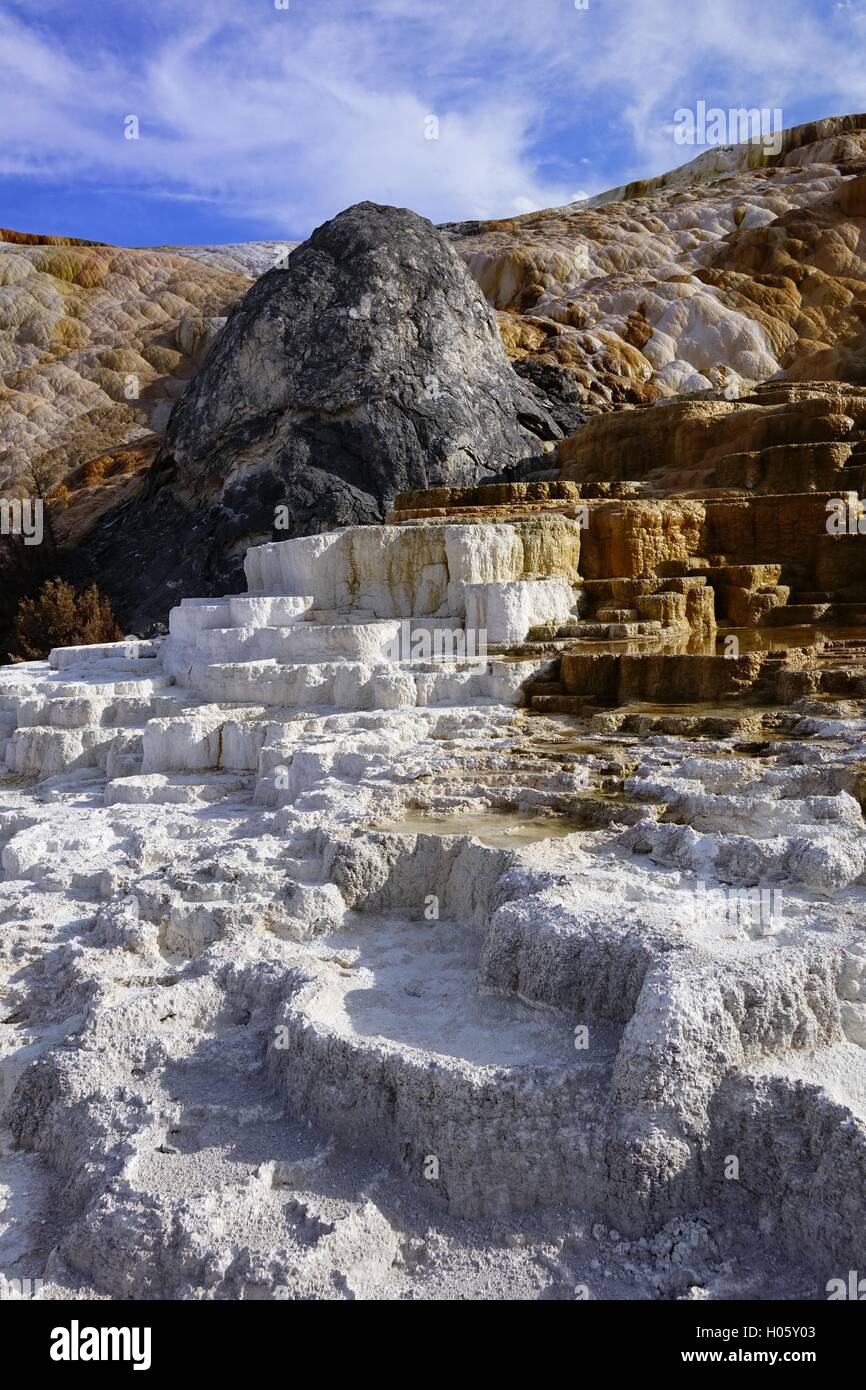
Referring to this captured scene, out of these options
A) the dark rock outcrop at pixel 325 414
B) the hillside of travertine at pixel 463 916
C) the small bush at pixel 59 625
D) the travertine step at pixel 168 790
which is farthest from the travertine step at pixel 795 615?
the dark rock outcrop at pixel 325 414

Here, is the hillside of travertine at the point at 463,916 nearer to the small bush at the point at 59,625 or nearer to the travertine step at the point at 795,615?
the travertine step at the point at 795,615

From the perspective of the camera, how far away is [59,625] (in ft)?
48.8

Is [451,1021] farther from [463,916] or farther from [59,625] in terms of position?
[59,625]

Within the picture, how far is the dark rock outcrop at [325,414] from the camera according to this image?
18.0m

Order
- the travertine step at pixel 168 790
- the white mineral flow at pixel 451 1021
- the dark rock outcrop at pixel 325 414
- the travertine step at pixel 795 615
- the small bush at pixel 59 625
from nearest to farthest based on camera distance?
1. the white mineral flow at pixel 451 1021
2. the travertine step at pixel 168 790
3. the travertine step at pixel 795 615
4. the small bush at pixel 59 625
5. the dark rock outcrop at pixel 325 414

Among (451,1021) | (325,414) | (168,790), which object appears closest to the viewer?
(451,1021)

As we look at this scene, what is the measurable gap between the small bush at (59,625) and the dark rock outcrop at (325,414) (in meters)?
2.33

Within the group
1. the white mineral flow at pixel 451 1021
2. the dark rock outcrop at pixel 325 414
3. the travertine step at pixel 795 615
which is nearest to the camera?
the white mineral flow at pixel 451 1021

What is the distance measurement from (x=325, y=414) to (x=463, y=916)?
15624mm

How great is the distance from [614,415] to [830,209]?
913 inches

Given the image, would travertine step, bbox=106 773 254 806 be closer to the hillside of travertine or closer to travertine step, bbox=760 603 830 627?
the hillside of travertine

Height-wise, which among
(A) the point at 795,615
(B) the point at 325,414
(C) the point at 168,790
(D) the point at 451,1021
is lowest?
(D) the point at 451,1021

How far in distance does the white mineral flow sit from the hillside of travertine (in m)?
0.01

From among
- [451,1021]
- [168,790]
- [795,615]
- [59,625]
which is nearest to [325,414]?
[59,625]
